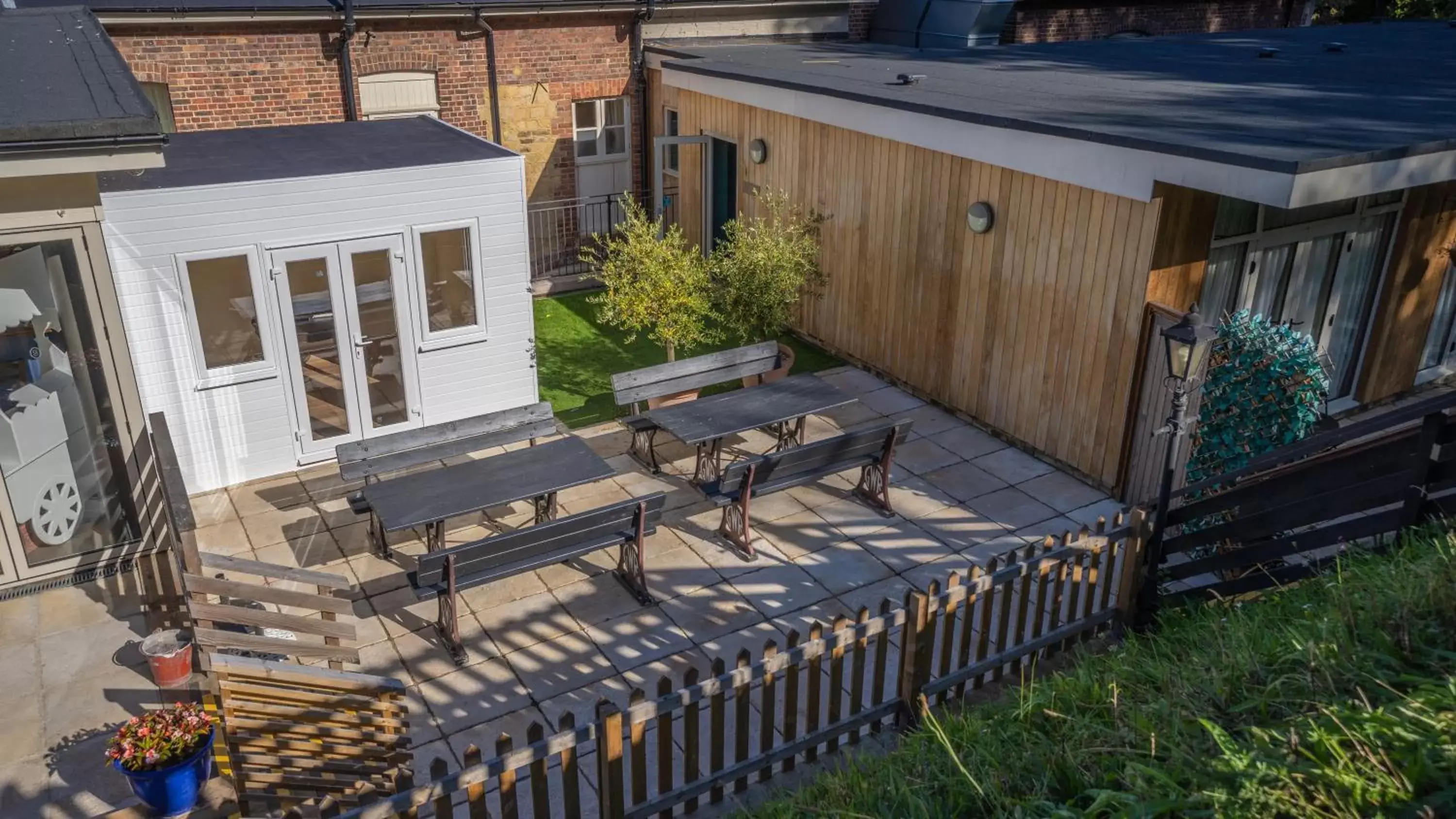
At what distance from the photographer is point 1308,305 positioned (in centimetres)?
977

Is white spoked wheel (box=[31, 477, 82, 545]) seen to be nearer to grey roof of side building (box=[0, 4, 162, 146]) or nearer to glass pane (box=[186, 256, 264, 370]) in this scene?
glass pane (box=[186, 256, 264, 370])

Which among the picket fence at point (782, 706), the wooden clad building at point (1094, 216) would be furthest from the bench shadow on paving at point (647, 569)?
the wooden clad building at point (1094, 216)

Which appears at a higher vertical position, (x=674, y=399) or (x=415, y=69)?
(x=415, y=69)

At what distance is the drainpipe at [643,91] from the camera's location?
1488 cm

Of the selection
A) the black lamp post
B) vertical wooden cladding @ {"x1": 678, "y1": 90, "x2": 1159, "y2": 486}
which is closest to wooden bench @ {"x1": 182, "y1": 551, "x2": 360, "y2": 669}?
the black lamp post

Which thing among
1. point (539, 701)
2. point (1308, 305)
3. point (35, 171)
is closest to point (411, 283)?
point (35, 171)

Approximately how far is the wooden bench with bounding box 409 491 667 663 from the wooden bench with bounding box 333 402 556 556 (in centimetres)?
139

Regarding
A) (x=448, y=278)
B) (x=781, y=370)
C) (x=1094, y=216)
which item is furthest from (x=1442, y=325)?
(x=448, y=278)

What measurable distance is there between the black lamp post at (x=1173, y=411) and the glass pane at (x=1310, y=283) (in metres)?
3.60

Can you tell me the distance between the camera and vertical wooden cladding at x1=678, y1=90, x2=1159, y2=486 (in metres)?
8.55

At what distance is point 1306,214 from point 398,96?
11.1m

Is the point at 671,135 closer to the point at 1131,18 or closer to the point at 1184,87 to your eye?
the point at 1184,87

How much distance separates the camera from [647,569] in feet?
25.1

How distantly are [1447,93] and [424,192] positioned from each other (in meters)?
10.2
